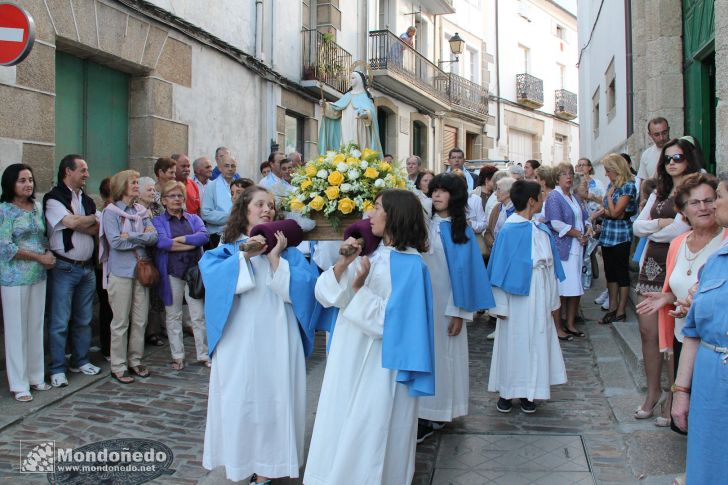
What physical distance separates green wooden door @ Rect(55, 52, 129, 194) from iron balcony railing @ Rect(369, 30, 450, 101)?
876 cm

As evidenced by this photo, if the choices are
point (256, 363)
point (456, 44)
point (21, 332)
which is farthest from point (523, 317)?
point (456, 44)

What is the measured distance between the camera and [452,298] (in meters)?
4.60

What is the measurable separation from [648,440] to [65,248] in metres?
4.62

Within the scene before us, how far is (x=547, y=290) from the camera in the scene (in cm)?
509

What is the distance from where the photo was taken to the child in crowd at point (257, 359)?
364 cm

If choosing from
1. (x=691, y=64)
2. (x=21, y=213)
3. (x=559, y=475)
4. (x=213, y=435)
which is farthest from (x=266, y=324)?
(x=691, y=64)

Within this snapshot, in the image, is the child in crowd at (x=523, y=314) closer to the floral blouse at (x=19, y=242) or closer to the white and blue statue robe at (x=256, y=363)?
the white and blue statue robe at (x=256, y=363)

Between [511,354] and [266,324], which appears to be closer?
[266,324]

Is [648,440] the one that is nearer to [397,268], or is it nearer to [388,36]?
[397,268]

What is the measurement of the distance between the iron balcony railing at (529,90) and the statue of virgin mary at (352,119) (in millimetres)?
20088

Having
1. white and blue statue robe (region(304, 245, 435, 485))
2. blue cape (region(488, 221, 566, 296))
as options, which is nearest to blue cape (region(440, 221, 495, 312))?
blue cape (region(488, 221, 566, 296))

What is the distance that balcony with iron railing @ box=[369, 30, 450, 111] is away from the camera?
16.1 meters

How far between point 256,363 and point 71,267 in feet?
9.26

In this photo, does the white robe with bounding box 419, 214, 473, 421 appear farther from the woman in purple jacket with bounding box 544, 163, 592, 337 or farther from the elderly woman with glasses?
the woman in purple jacket with bounding box 544, 163, 592, 337
